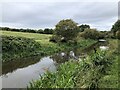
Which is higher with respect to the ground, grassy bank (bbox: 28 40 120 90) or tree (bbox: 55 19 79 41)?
tree (bbox: 55 19 79 41)

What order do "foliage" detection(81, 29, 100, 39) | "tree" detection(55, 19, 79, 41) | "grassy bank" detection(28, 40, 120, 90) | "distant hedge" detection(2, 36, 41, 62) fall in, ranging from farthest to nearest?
"foliage" detection(81, 29, 100, 39), "tree" detection(55, 19, 79, 41), "distant hedge" detection(2, 36, 41, 62), "grassy bank" detection(28, 40, 120, 90)

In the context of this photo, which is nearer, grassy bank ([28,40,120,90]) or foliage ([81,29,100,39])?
grassy bank ([28,40,120,90])

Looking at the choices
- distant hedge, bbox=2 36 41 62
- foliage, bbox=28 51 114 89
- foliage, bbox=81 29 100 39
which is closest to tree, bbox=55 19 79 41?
distant hedge, bbox=2 36 41 62

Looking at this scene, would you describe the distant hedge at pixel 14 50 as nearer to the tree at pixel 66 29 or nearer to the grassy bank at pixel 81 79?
the tree at pixel 66 29

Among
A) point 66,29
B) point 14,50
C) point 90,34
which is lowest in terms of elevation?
point 14,50

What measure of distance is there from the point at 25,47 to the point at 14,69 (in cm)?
1294

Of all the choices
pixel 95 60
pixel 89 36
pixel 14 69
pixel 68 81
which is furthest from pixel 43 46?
pixel 89 36

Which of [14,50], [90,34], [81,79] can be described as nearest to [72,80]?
[81,79]

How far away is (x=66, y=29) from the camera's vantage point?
166 feet

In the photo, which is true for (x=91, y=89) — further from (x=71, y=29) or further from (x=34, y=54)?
(x=71, y=29)

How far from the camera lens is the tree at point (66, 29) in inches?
1999

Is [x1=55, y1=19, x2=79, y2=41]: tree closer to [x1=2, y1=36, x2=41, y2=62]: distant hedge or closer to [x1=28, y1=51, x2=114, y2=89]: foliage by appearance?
[x1=2, y1=36, x2=41, y2=62]: distant hedge

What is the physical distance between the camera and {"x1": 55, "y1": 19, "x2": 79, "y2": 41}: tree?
5078cm

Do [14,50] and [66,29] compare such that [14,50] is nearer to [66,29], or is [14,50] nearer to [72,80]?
[66,29]
